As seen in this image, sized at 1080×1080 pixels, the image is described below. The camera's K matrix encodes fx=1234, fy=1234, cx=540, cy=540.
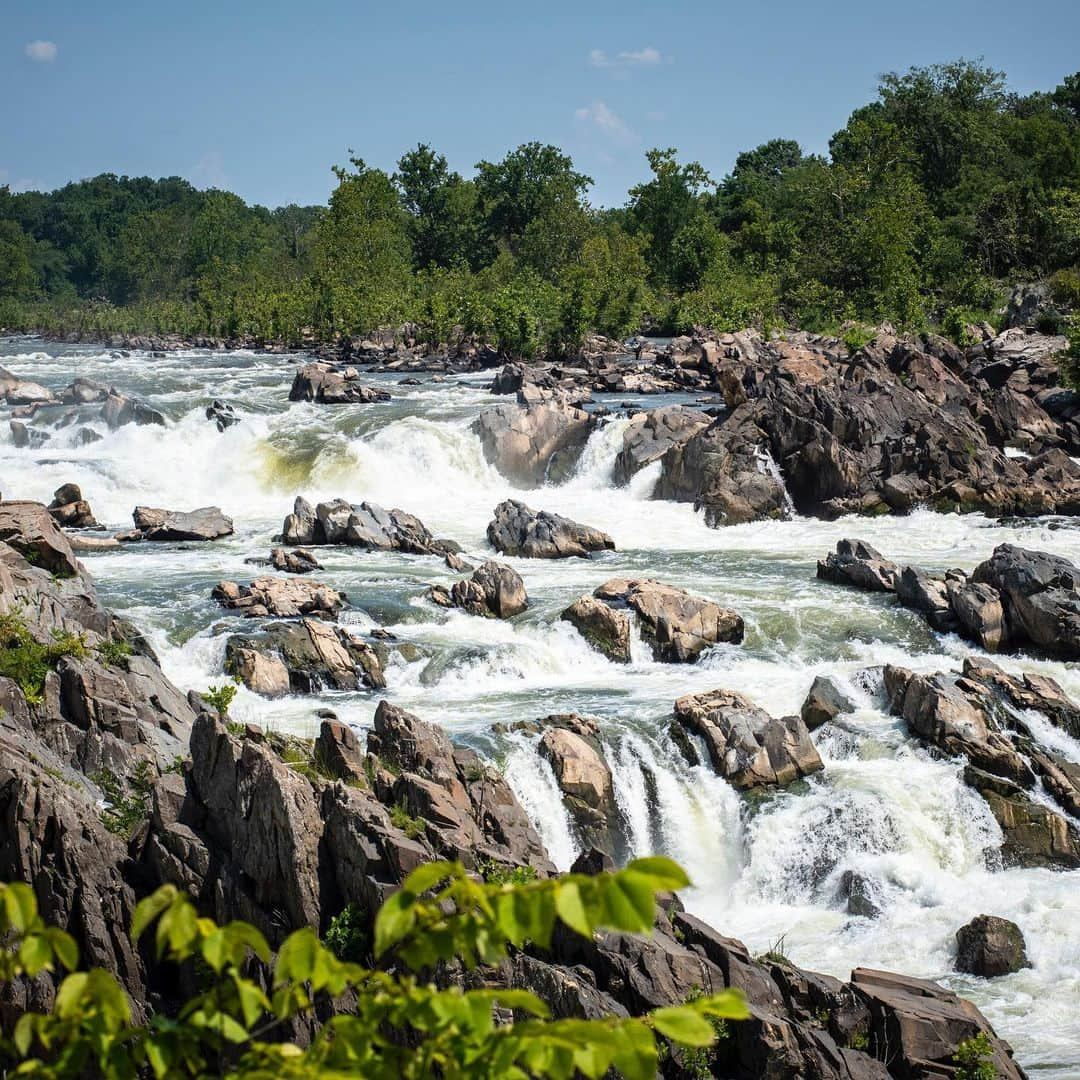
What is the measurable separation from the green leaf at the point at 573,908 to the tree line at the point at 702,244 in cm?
4969

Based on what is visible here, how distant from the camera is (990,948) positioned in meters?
12.4

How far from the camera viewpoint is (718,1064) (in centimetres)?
962

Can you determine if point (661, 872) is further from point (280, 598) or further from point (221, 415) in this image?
point (221, 415)

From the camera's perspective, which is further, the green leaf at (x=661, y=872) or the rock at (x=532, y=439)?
the rock at (x=532, y=439)

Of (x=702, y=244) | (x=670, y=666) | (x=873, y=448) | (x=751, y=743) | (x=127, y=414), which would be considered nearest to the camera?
(x=751, y=743)

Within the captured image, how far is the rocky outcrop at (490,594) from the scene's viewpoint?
21.1 meters

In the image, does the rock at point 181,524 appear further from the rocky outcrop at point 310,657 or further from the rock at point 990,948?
the rock at point 990,948

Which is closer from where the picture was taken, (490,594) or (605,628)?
(605,628)

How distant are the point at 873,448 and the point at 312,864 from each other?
2470 centimetres

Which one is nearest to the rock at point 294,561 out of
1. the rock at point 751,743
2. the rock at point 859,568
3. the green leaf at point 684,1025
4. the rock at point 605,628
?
the rock at point 605,628

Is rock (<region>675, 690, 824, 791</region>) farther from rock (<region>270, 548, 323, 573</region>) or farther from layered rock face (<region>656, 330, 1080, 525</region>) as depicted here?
layered rock face (<region>656, 330, 1080, 525</region>)

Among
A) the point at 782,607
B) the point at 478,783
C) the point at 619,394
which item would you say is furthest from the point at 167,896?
the point at 619,394

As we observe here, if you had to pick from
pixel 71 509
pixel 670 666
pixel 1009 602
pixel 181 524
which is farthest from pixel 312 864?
pixel 71 509

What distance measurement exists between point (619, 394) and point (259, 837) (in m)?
35.0
